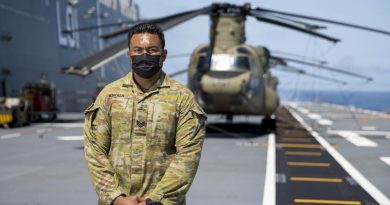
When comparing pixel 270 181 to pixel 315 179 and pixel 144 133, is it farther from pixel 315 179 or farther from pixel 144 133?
pixel 144 133

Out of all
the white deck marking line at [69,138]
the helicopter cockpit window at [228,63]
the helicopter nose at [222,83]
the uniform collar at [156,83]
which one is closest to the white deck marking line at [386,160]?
the helicopter nose at [222,83]

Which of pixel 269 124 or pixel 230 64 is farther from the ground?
pixel 230 64

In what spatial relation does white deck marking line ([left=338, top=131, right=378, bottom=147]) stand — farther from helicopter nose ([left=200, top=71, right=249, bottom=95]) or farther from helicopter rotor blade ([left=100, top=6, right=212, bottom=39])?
helicopter rotor blade ([left=100, top=6, right=212, bottom=39])

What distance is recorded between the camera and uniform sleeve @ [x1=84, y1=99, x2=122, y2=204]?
2.46 m

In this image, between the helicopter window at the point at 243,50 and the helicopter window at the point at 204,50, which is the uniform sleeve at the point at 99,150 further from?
the helicopter window at the point at 243,50

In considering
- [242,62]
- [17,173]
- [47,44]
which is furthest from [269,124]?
[47,44]

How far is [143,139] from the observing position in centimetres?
250

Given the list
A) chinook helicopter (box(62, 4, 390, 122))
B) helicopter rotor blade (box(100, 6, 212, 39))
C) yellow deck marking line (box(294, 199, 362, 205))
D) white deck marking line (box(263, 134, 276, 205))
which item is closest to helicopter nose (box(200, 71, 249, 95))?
chinook helicopter (box(62, 4, 390, 122))

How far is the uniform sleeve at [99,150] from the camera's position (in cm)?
246

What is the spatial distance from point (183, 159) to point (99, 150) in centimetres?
57

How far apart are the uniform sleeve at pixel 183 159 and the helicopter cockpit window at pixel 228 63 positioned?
9.84 meters

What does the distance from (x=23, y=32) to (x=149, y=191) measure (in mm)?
25033

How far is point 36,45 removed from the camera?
26.3m

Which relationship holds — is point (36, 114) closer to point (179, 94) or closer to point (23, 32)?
point (23, 32)
